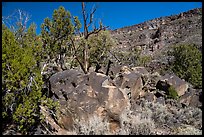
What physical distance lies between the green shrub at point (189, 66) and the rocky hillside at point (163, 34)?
21718mm

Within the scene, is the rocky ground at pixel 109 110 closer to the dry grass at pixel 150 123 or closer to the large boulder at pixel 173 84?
the dry grass at pixel 150 123

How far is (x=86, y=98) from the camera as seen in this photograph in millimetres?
6930

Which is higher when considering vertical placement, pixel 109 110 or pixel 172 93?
pixel 172 93

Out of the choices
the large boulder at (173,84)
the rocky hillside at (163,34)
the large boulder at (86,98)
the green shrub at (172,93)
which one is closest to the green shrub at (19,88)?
the large boulder at (86,98)

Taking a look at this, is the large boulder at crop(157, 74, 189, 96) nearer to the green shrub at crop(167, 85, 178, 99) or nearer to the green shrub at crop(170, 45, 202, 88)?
the green shrub at crop(167, 85, 178, 99)

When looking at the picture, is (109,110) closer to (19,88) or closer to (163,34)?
(19,88)

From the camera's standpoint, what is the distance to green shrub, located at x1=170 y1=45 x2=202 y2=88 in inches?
533

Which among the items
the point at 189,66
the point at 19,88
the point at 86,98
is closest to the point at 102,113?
the point at 86,98

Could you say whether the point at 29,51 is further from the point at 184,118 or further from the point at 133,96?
the point at 184,118

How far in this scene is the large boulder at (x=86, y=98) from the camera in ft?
22.0

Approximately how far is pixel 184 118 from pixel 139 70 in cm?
355

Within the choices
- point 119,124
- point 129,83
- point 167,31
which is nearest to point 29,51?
point 119,124

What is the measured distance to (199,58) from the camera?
14.8 m

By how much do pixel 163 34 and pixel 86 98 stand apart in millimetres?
43159
